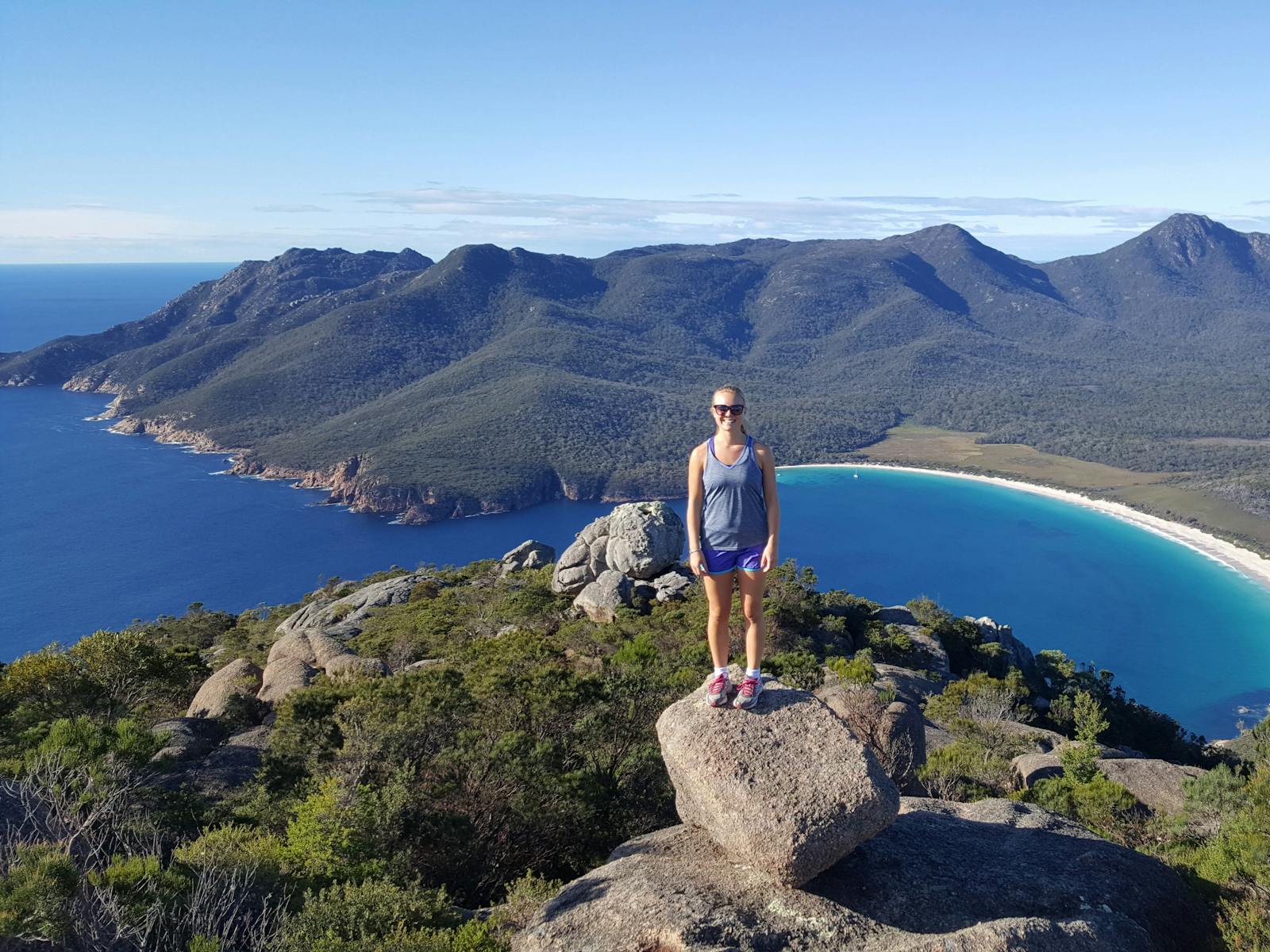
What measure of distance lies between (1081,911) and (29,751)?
52.5ft

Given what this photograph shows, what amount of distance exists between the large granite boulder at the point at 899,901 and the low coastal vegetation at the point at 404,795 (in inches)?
42.3

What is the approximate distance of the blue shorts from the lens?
855 cm

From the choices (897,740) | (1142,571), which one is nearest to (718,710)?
(897,740)

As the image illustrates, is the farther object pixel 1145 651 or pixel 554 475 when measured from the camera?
pixel 554 475

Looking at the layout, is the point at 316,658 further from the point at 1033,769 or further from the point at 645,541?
the point at 1033,769

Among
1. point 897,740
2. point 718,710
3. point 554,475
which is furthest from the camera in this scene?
point 554,475

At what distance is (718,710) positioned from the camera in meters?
8.88

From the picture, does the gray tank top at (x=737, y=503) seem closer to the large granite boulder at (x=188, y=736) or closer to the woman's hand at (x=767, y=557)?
the woman's hand at (x=767, y=557)

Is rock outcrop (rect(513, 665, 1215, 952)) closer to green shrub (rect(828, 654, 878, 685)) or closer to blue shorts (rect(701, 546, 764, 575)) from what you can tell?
blue shorts (rect(701, 546, 764, 575))

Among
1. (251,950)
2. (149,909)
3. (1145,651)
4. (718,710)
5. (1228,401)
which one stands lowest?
(1145,651)

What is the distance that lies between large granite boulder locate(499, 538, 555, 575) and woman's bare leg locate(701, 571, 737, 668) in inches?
1416

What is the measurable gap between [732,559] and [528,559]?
38.2 meters

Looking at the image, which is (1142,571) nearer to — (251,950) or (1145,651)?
(1145,651)

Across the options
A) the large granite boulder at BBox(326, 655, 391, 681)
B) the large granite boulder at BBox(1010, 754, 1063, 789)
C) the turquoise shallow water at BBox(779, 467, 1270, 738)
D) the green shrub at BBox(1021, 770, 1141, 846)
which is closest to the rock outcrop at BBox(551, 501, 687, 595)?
the large granite boulder at BBox(326, 655, 391, 681)
